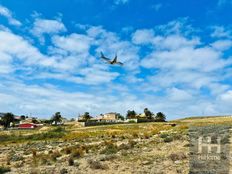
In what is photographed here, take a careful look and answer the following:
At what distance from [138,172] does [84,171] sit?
3643mm

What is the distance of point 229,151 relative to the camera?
26.7m

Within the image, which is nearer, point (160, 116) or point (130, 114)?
point (160, 116)

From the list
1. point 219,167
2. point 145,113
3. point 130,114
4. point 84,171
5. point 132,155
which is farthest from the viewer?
point 130,114

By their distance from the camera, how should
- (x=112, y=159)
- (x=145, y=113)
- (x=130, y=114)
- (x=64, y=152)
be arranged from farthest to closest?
(x=130, y=114)
(x=145, y=113)
(x=64, y=152)
(x=112, y=159)

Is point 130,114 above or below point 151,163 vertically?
above

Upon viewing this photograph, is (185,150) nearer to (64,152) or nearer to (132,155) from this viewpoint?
(132,155)

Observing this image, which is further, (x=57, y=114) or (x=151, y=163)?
(x=57, y=114)

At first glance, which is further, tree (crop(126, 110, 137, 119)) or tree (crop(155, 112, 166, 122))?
tree (crop(126, 110, 137, 119))

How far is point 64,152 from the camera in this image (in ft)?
118

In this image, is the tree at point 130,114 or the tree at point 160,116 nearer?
the tree at point 160,116

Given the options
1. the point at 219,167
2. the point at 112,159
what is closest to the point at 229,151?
the point at 219,167

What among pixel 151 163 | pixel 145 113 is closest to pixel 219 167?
pixel 151 163

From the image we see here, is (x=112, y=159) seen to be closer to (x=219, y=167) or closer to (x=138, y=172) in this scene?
(x=138, y=172)

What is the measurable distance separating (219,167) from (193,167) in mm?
1443
